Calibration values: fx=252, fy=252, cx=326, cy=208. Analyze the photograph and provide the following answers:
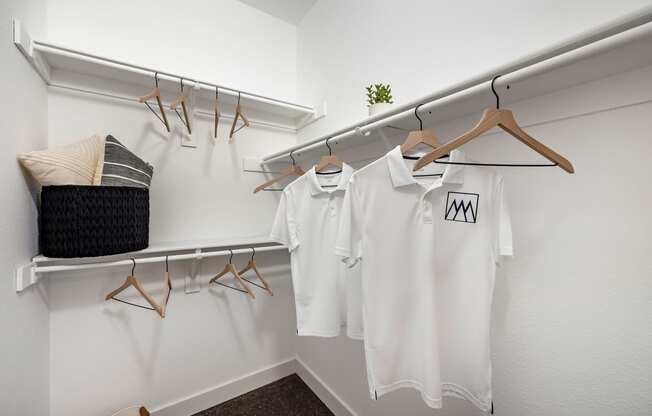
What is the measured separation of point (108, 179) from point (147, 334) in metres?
0.93

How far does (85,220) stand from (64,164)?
232mm

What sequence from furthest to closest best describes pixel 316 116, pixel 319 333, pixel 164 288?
pixel 316 116
pixel 164 288
pixel 319 333

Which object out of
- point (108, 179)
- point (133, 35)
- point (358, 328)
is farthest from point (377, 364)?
point (133, 35)

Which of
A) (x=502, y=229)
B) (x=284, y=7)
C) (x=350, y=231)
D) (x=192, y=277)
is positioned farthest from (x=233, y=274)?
(x=284, y=7)

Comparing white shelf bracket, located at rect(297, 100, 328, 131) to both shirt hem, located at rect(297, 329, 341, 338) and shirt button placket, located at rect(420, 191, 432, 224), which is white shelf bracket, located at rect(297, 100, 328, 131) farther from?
shirt hem, located at rect(297, 329, 341, 338)

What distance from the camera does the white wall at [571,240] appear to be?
61 centimetres

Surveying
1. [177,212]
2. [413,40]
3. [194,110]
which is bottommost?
[177,212]

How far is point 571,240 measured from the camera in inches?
27.7

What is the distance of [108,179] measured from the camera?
106 cm

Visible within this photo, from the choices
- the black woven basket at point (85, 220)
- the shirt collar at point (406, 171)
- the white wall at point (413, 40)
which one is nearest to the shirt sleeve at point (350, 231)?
the shirt collar at point (406, 171)

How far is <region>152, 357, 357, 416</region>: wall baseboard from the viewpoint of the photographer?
1.48 m

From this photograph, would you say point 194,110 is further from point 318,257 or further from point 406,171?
point 406,171

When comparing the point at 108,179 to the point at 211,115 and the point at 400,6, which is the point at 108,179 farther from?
the point at 400,6

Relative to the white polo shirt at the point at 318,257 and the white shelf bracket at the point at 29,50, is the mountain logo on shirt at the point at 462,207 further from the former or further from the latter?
the white shelf bracket at the point at 29,50
